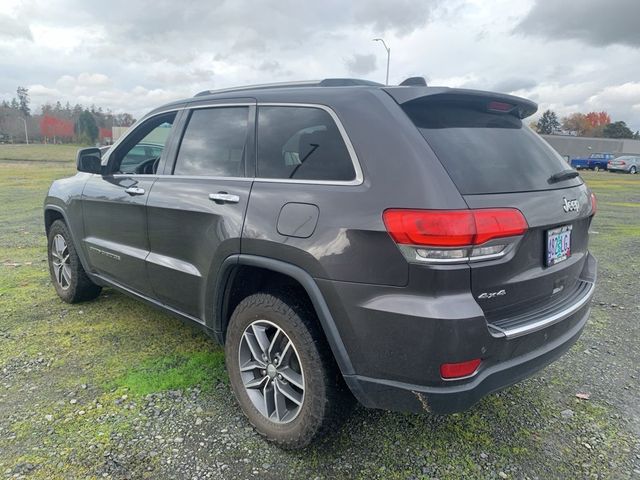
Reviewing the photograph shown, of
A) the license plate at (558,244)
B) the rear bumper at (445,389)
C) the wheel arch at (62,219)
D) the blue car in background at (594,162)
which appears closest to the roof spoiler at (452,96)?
the license plate at (558,244)

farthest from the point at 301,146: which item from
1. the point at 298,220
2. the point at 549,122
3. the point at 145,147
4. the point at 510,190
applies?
the point at 549,122

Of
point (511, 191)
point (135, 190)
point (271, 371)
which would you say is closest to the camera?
point (511, 191)

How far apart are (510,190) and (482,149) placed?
0.25m

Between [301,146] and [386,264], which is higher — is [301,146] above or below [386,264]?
above

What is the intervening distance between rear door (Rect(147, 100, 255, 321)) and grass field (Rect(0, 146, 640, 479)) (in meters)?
0.61

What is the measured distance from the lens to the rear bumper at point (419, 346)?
6.45 ft

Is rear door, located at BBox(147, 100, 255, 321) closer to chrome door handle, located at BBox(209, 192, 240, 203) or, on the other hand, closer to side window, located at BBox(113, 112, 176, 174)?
chrome door handle, located at BBox(209, 192, 240, 203)

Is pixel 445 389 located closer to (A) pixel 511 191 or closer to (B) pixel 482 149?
(A) pixel 511 191

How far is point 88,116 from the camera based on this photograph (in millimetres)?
84875

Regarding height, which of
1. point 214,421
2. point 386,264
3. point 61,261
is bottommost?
point 214,421

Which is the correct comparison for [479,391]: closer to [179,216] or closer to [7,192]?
[179,216]

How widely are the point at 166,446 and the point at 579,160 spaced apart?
1790 inches

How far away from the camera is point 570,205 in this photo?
251cm

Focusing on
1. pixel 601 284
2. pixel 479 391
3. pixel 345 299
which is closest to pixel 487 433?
pixel 479 391
